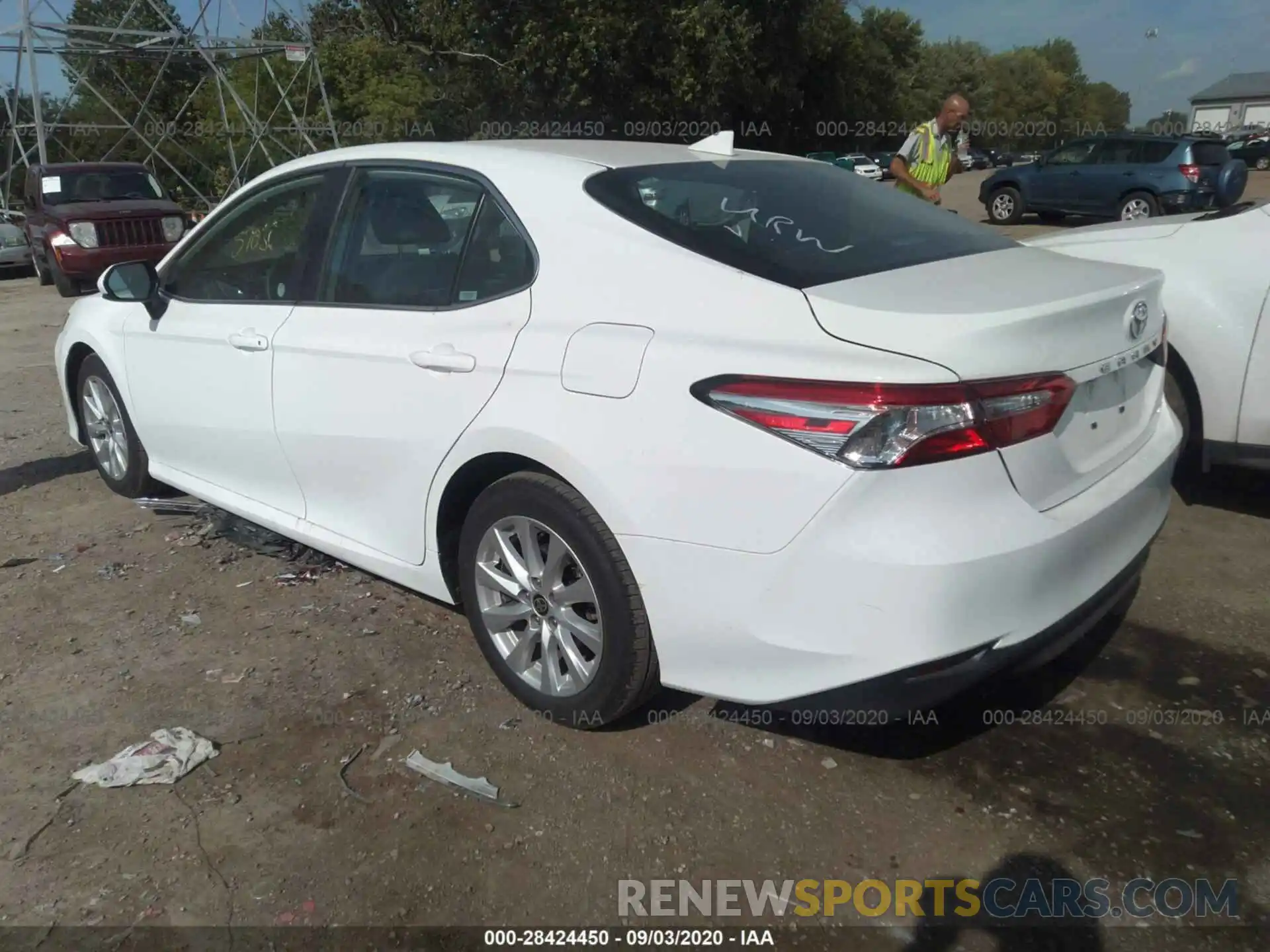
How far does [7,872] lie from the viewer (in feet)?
8.59

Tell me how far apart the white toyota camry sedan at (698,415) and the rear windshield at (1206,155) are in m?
16.6

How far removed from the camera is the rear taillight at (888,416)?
2.29 meters

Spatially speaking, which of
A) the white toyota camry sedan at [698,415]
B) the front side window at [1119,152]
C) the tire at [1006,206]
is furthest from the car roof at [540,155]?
the tire at [1006,206]

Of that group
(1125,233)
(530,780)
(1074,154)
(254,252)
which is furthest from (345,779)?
(1074,154)

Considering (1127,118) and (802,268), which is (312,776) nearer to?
(802,268)

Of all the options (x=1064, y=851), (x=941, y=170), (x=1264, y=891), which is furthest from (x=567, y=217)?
(x=941, y=170)

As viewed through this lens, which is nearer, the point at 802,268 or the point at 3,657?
the point at 802,268

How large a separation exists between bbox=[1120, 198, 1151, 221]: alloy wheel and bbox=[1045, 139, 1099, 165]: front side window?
1322mm

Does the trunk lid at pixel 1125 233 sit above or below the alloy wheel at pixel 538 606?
above

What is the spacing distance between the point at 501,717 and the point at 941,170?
5168 millimetres

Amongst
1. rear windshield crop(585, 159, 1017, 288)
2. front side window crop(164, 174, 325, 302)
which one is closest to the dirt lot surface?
front side window crop(164, 174, 325, 302)

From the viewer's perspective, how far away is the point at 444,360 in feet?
10.1

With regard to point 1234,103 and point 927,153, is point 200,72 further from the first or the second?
point 1234,103

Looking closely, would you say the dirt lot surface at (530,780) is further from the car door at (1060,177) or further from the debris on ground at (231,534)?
the car door at (1060,177)
